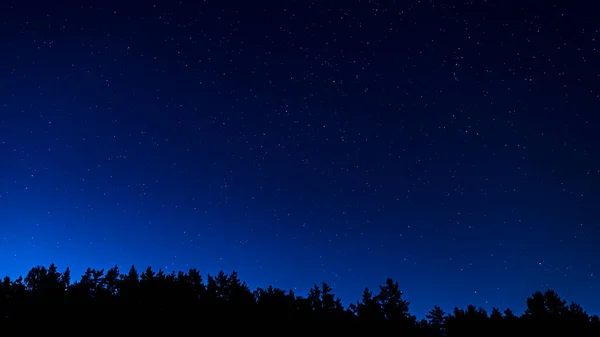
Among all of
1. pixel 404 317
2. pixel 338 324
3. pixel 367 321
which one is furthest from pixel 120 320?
pixel 404 317

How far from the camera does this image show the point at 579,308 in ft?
175

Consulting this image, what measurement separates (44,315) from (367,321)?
30014mm

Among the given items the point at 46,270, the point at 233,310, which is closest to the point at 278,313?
the point at 233,310

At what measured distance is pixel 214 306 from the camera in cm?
3928

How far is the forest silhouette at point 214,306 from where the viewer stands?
1339 inches

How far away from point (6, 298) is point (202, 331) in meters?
19.0

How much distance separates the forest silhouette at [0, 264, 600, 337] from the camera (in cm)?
3400

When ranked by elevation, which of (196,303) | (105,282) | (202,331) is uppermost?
(105,282)

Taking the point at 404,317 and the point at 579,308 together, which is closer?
the point at 404,317

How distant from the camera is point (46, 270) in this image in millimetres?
48625

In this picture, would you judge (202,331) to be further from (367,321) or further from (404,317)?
(404,317)

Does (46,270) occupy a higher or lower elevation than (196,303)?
higher

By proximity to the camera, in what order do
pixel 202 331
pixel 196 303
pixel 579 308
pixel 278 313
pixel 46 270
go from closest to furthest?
pixel 202 331, pixel 196 303, pixel 278 313, pixel 46 270, pixel 579 308

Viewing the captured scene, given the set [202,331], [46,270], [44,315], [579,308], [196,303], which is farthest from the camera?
[579,308]
